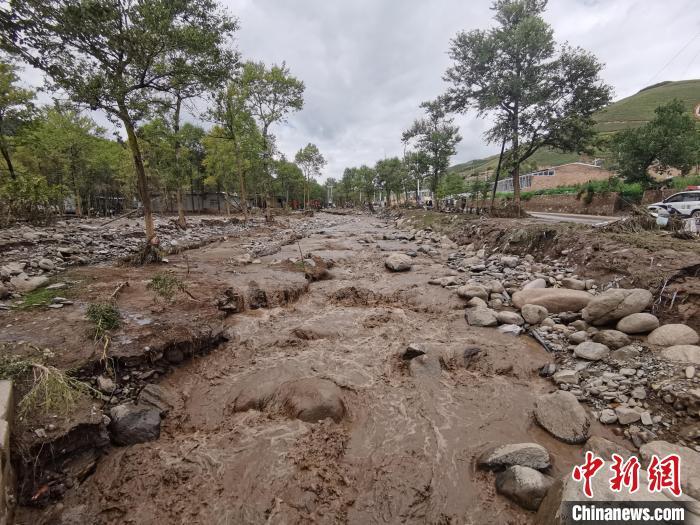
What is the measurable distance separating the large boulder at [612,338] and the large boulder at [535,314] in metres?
1.12

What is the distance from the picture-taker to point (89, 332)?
4.74 metres

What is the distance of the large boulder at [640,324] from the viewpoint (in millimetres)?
5168

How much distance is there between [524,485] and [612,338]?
371 cm

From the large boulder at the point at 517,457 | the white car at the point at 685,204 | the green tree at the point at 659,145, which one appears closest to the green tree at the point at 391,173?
the green tree at the point at 659,145

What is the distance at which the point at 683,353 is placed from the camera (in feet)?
14.1

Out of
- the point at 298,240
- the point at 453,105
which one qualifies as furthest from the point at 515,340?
the point at 453,105

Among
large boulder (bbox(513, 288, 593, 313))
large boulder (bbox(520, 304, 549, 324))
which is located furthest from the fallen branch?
large boulder (bbox(513, 288, 593, 313))

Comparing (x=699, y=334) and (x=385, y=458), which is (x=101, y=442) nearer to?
(x=385, y=458)

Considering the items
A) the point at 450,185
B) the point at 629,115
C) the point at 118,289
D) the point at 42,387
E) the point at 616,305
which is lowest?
the point at 616,305

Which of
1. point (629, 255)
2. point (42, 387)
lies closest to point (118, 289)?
point (42, 387)

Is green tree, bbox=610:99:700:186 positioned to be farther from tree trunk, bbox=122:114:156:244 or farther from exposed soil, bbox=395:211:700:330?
tree trunk, bbox=122:114:156:244

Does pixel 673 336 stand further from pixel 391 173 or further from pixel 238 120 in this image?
pixel 391 173

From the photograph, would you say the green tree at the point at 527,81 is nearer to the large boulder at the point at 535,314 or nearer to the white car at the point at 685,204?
the white car at the point at 685,204

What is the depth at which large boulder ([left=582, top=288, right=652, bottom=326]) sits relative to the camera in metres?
5.57
